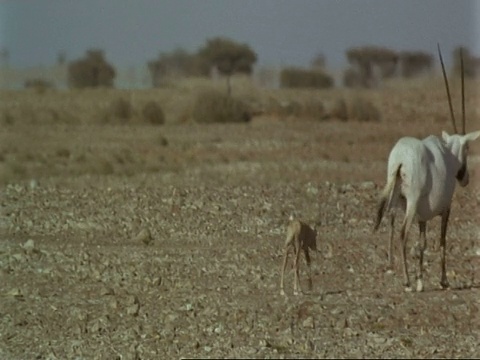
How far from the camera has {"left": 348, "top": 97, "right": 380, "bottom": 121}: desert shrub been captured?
2998cm

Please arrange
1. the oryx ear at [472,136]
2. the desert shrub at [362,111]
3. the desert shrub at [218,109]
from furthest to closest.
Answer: the desert shrub at [362,111], the desert shrub at [218,109], the oryx ear at [472,136]

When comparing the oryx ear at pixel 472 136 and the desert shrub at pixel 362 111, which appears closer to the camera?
the oryx ear at pixel 472 136

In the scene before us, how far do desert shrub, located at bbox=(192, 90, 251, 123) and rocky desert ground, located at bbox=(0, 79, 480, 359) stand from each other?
3.76 m

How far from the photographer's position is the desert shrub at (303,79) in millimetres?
37219

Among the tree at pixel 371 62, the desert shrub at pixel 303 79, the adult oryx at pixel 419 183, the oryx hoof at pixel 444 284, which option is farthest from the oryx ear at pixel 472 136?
the desert shrub at pixel 303 79

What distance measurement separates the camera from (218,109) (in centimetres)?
2916

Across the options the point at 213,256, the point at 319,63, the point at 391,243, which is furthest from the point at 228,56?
the point at 391,243

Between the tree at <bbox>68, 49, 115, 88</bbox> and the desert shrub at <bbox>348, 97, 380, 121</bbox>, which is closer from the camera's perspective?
the desert shrub at <bbox>348, 97, 380, 121</bbox>

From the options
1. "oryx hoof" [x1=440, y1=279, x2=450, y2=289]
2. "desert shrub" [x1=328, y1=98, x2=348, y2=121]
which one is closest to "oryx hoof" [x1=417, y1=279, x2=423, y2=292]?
"oryx hoof" [x1=440, y1=279, x2=450, y2=289]

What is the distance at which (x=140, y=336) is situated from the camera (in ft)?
Result: 28.2

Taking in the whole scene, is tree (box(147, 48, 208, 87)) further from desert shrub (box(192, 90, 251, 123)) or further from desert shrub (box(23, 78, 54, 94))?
desert shrub (box(192, 90, 251, 123))

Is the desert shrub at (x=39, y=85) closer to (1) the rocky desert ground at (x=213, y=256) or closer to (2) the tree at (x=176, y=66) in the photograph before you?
(2) the tree at (x=176, y=66)

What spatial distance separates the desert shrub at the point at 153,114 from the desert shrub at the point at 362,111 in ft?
12.7

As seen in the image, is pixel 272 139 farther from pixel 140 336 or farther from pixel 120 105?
pixel 140 336
